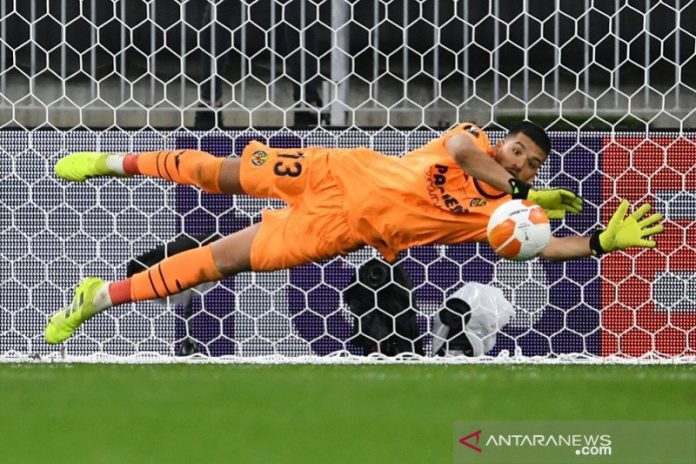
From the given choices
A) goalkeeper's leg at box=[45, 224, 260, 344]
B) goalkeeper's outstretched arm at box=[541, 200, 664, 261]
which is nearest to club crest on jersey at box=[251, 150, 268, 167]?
goalkeeper's leg at box=[45, 224, 260, 344]

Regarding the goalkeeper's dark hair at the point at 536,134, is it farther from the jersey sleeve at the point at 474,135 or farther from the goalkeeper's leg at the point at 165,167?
the goalkeeper's leg at the point at 165,167

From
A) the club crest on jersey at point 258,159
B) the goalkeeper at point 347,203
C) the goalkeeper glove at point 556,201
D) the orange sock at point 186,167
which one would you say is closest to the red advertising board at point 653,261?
the goalkeeper glove at point 556,201

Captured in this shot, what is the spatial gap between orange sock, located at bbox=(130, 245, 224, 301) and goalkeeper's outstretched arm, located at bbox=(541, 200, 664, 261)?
0.70 meters

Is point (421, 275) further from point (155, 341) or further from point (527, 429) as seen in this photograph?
point (527, 429)

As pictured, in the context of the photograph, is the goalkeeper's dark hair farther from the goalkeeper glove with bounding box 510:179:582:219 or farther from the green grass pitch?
the green grass pitch

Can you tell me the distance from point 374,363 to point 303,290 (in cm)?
27

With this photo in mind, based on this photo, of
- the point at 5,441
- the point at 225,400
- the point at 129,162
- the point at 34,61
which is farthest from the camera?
the point at 34,61

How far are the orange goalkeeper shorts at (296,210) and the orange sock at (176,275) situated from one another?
0.32 ft

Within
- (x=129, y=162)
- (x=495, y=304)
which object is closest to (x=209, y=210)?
(x=129, y=162)

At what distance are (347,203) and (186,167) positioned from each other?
0.35 meters

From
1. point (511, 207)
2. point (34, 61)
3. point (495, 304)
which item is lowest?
point (495, 304)

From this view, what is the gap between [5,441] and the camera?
183cm

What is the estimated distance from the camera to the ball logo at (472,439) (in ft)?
5.92

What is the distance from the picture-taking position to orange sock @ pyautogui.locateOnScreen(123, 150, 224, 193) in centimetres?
245
